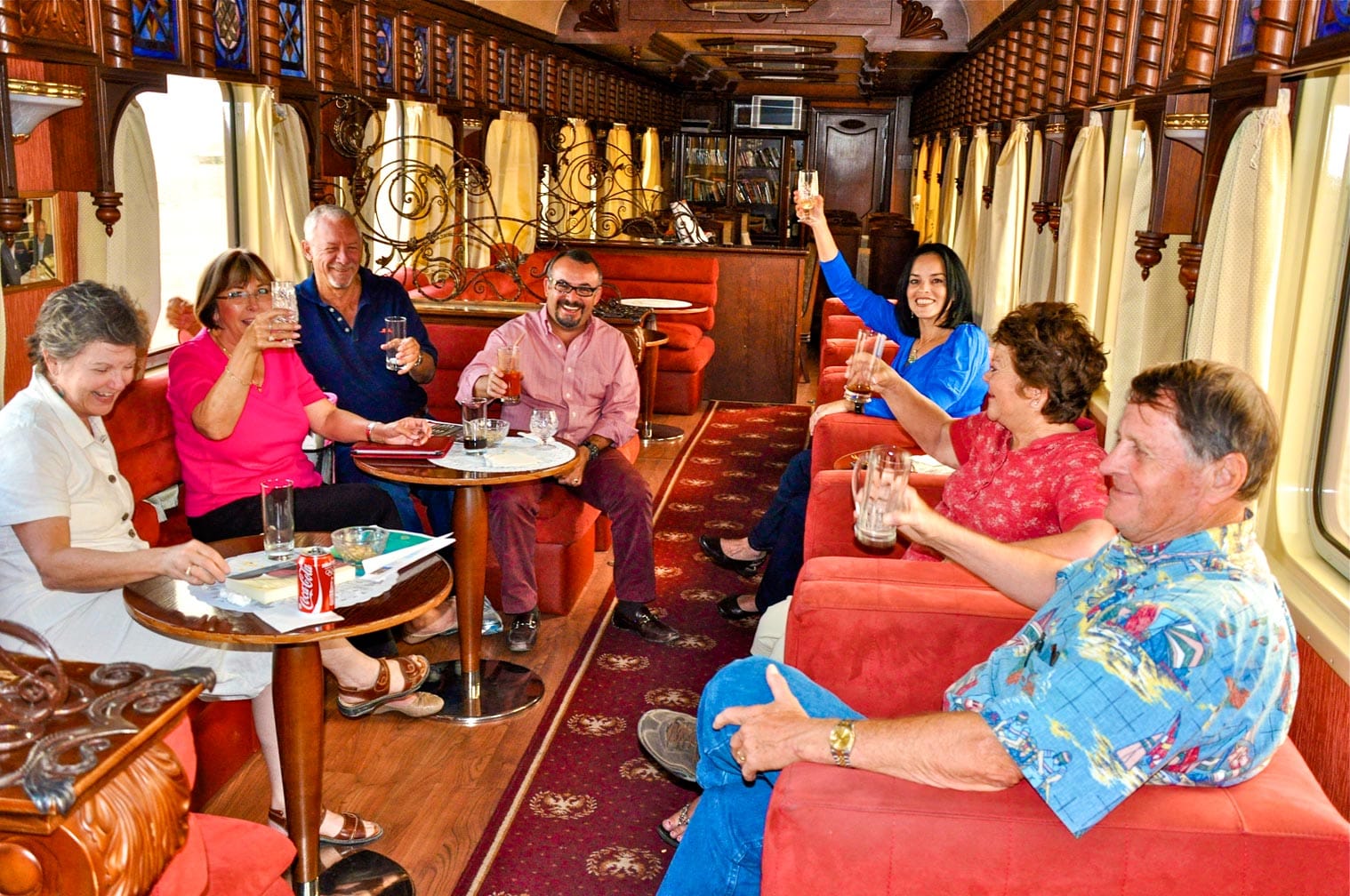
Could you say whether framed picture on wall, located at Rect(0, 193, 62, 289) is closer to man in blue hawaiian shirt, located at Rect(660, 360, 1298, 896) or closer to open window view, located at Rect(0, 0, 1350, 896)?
open window view, located at Rect(0, 0, 1350, 896)

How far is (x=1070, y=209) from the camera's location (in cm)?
457

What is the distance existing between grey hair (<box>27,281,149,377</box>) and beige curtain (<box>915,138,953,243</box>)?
9050mm

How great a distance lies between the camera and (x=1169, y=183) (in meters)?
3.27

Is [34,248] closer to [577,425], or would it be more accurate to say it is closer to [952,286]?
[577,425]

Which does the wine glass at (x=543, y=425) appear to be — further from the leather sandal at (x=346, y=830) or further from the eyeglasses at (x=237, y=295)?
the leather sandal at (x=346, y=830)

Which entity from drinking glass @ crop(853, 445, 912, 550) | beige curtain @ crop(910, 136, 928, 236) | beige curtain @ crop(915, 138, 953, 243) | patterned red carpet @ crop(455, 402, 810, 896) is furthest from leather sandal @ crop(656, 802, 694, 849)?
beige curtain @ crop(910, 136, 928, 236)

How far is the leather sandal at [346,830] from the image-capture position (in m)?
2.83

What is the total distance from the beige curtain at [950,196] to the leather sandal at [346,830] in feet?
23.5

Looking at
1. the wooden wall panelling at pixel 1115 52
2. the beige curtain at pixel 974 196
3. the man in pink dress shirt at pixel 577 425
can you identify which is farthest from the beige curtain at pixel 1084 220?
the beige curtain at pixel 974 196

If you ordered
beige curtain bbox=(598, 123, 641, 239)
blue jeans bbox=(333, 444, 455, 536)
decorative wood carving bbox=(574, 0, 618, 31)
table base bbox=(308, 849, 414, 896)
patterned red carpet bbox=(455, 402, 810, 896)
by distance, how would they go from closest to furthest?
1. table base bbox=(308, 849, 414, 896)
2. patterned red carpet bbox=(455, 402, 810, 896)
3. blue jeans bbox=(333, 444, 455, 536)
4. decorative wood carving bbox=(574, 0, 618, 31)
5. beige curtain bbox=(598, 123, 641, 239)

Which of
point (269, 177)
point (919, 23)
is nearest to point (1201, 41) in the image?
point (269, 177)

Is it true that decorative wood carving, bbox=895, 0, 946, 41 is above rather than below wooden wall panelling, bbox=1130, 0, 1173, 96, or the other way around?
above

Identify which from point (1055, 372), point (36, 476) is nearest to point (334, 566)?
point (36, 476)

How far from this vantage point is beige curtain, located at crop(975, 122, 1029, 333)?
222 inches
